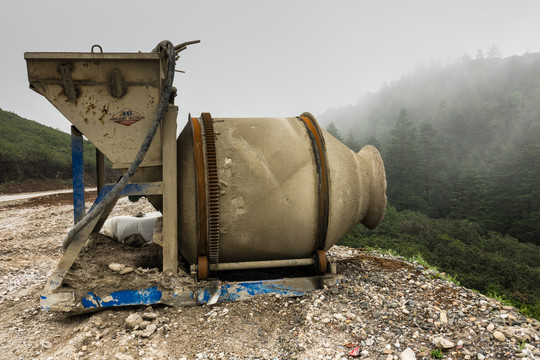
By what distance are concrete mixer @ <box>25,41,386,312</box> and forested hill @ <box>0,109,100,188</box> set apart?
21.7 m

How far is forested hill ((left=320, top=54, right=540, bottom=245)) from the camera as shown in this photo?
31578 mm

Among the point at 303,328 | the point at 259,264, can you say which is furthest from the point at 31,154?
the point at 303,328

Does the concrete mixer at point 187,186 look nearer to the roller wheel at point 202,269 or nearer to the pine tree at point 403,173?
the roller wheel at point 202,269

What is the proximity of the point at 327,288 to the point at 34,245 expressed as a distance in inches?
280

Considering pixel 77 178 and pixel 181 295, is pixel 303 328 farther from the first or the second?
pixel 77 178

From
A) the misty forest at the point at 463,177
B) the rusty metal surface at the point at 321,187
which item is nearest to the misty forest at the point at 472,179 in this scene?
the misty forest at the point at 463,177

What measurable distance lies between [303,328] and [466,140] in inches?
2820

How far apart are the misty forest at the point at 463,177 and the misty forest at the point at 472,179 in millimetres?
91

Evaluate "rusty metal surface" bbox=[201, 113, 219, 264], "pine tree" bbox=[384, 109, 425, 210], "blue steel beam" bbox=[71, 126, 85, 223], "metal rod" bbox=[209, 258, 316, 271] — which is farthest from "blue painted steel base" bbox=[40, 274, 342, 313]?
"pine tree" bbox=[384, 109, 425, 210]

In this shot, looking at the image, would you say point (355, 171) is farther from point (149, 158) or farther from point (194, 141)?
point (149, 158)

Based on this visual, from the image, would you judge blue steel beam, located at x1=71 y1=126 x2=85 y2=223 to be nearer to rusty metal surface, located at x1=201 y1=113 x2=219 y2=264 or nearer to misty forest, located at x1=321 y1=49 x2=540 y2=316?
rusty metal surface, located at x1=201 y1=113 x2=219 y2=264

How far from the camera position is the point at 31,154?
23.2 m

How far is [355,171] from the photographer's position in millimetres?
4672

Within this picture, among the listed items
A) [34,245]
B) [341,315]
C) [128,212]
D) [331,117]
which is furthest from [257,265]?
[331,117]
